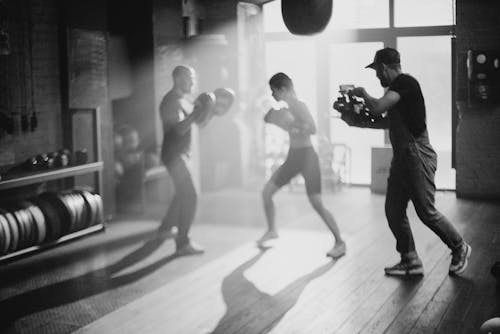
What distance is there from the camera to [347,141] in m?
11.7

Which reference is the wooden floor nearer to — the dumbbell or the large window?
the dumbbell

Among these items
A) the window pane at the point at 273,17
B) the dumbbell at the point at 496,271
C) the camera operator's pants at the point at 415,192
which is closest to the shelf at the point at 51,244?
the camera operator's pants at the point at 415,192

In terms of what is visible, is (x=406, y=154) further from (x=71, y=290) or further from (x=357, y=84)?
(x=357, y=84)

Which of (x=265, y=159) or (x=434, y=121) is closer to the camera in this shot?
(x=434, y=121)

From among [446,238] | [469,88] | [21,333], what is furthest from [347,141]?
[21,333]

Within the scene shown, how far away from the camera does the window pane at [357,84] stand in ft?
37.3

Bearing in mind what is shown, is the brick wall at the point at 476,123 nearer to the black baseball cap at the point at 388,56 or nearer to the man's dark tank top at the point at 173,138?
the black baseball cap at the point at 388,56

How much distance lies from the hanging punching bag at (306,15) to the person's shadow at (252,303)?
2002mm

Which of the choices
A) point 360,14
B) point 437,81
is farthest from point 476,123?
point 360,14

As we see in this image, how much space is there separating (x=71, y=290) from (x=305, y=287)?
1904 mm

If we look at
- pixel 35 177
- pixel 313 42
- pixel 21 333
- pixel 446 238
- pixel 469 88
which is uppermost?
pixel 313 42

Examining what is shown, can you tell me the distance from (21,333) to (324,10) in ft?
10.3

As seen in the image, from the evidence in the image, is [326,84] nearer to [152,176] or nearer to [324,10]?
[152,176]

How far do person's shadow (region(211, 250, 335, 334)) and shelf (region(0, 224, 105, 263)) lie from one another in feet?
6.75
